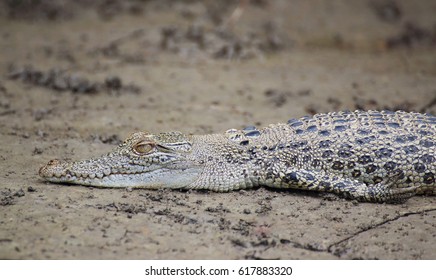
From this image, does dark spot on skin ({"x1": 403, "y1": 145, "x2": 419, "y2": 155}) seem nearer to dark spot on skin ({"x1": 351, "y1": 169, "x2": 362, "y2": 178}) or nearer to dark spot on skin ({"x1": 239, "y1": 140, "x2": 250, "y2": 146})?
dark spot on skin ({"x1": 351, "y1": 169, "x2": 362, "y2": 178})

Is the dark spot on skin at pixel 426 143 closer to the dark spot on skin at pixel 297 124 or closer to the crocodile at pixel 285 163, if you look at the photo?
the crocodile at pixel 285 163

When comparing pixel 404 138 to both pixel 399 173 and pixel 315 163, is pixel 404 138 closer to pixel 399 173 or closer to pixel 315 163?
pixel 399 173

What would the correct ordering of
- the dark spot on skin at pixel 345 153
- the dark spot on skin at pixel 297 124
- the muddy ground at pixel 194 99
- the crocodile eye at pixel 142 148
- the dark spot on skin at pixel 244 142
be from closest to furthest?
the muddy ground at pixel 194 99 < the crocodile eye at pixel 142 148 < the dark spot on skin at pixel 345 153 < the dark spot on skin at pixel 244 142 < the dark spot on skin at pixel 297 124

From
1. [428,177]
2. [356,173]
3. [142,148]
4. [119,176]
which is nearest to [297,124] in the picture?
[356,173]

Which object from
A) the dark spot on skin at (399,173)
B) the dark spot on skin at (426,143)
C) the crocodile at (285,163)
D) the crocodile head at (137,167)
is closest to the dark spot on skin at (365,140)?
the crocodile at (285,163)

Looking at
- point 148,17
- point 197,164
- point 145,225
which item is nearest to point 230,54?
point 148,17
